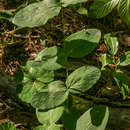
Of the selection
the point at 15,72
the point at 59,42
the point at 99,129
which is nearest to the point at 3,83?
the point at 15,72

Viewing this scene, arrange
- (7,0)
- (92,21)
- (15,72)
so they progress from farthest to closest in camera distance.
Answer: (7,0) < (92,21) < (15,72)

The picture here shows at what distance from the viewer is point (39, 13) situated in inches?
47.5

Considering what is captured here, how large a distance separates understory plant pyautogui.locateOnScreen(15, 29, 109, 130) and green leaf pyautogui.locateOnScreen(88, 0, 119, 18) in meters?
0.26

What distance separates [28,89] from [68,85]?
39cm

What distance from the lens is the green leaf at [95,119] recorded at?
1187 mm


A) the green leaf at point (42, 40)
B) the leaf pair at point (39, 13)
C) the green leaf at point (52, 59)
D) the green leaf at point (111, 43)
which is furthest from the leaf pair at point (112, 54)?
the green leaf at point (42, 40)

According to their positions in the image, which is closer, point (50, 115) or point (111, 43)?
point (50, 115)

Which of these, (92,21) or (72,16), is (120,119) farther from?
(72,16)

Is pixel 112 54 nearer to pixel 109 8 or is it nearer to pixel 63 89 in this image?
pixel 109 8

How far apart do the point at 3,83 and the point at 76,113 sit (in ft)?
2.43

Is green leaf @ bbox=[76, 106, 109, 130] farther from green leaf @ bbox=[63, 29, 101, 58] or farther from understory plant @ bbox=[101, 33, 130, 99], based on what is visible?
green leaf @ bbox=[63, 29, 101, 58]

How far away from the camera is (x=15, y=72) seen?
5.44 ft

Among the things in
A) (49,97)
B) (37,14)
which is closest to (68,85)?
(49,97)

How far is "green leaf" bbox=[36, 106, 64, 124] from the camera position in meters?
1.35
